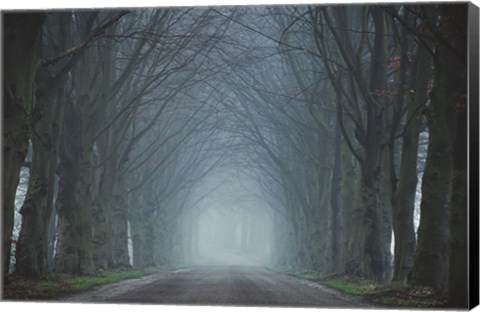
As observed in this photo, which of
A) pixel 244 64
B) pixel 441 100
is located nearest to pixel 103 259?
pixel 244 64

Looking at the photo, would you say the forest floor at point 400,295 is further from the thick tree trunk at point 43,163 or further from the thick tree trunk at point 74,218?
the thick tree trunk at point 74,218

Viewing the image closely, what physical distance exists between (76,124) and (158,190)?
16.6m

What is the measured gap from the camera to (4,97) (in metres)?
13.3

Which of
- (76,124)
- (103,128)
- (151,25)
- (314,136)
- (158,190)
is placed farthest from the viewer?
(158,190)

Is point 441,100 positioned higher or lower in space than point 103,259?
higher

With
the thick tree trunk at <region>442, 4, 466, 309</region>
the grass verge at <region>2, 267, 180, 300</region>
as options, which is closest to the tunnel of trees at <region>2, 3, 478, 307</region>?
the thick tree trunk at <region>442, 4, 466, 309</region>

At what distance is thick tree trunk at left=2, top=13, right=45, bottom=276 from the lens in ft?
43.7

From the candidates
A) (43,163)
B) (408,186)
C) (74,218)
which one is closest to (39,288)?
(43,163)

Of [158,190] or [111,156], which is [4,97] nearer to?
[111,156]

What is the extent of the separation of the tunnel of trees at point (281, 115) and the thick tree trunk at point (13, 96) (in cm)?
2

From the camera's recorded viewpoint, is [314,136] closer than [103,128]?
No

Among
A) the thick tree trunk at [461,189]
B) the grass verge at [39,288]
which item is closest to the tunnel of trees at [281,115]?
the thick tree trunk at [461,189]

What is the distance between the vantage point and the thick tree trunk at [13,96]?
13312 mm

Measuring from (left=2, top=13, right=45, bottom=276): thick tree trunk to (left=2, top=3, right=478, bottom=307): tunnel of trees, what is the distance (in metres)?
0.02
